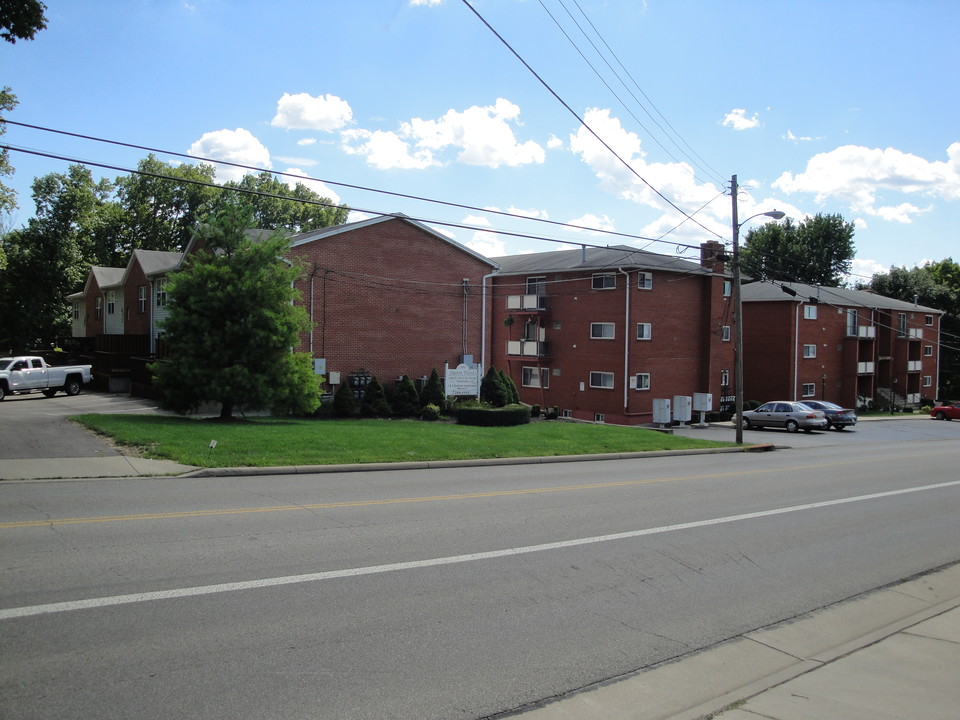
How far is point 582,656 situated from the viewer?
19.8ft

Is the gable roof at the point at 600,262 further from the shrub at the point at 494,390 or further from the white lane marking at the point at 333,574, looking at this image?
the white lane marking at the point at 333,574

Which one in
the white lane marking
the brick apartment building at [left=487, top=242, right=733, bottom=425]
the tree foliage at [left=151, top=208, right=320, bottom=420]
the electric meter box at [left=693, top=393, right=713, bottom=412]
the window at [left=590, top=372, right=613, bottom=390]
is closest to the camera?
the white lane marking

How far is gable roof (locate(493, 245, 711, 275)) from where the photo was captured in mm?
39500

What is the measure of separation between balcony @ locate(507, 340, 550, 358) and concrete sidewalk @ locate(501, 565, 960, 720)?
34703 mm

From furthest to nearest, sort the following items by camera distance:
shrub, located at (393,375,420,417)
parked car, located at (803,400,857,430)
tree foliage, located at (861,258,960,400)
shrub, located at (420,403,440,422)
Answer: tree foliage, located at (861,258,960,400), parked car, located at (803,400,857,430), shrub, located at (393,375,420,417), shrub, located at (420,403,440,422)

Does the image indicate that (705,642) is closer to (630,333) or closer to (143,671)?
(143,671)

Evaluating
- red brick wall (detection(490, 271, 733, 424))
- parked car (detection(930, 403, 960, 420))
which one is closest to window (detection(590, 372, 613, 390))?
red brick wall (detection(490, 271, 733, 424))

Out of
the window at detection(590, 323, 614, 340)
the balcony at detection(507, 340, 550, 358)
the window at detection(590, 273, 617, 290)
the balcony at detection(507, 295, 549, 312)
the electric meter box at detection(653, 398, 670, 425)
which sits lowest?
the electric meter box at detection(653, 398, 670, 425)

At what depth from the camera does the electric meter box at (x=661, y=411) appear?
37.9 meters

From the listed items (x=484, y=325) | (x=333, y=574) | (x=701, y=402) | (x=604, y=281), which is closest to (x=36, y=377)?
(x=484, y=325)

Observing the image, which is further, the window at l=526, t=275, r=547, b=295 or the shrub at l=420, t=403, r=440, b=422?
the window at l=526, t=275, r=547, b=295

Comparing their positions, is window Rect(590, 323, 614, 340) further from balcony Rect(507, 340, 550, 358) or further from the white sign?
the white sign

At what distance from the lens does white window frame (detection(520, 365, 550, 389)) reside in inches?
1700

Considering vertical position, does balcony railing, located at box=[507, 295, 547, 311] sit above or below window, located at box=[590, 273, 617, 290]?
below
